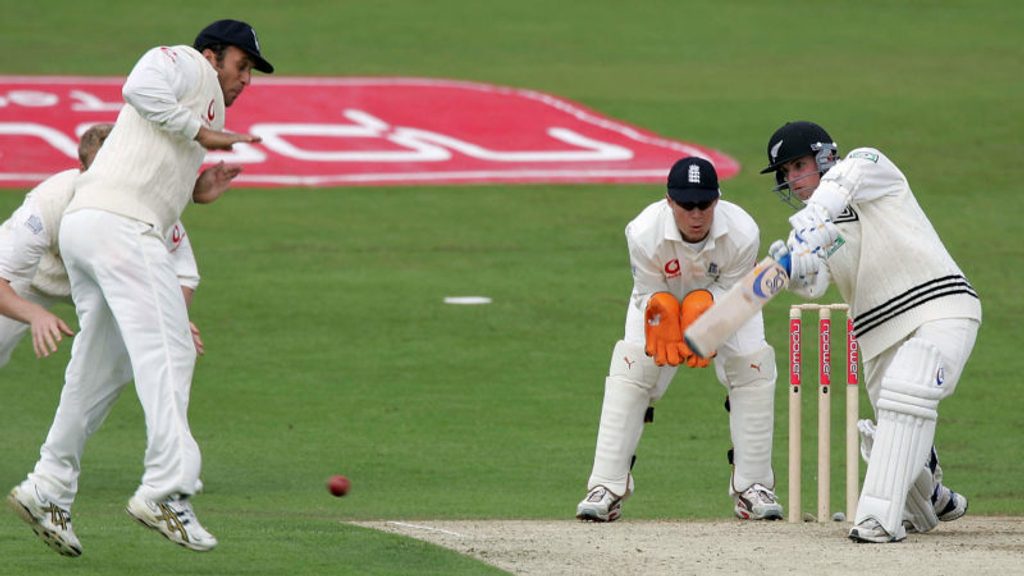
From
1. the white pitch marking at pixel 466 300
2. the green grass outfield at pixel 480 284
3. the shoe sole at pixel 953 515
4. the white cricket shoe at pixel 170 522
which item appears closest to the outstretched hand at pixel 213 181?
the white cricket shoe at pixel 170 522

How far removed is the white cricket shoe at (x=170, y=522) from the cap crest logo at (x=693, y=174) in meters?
2.47

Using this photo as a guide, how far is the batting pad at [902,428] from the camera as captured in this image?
680 cm

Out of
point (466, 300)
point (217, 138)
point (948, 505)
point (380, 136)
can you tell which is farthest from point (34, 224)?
point (380, 136)

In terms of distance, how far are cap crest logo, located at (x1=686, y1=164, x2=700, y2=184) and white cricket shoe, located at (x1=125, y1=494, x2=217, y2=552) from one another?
2470 mm

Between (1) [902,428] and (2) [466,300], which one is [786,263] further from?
(2) [466,300]

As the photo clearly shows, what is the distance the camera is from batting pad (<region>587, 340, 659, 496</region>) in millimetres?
8172

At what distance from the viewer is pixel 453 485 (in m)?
9.95

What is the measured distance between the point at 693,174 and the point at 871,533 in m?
1.60

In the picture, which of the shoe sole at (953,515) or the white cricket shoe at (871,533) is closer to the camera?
the white cricket shoe at (871,533)

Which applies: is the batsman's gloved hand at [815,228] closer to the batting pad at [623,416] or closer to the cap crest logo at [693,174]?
the cap crest logo at [693,174]

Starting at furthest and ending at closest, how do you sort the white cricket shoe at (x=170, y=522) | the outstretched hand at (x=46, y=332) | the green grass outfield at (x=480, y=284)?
the green grass outfield at (x=480, y=284), the outstretched hand at (x=46, y=332), the white cricket shoe at (x=170, y=522)

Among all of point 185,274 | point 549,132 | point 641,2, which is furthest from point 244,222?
point 641,2

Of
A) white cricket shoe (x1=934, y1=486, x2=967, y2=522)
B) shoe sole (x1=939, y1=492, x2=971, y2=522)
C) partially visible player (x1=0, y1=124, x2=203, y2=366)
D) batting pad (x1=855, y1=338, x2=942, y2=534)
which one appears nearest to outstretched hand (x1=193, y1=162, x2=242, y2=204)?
partially visible player (x1=0, y1=124, x2=203, y2=366)

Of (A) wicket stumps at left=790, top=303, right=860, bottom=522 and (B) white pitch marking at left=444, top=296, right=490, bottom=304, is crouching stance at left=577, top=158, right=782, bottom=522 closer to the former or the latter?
(A) wicket stumps at left=790, top=303, right=860, bottom=522
